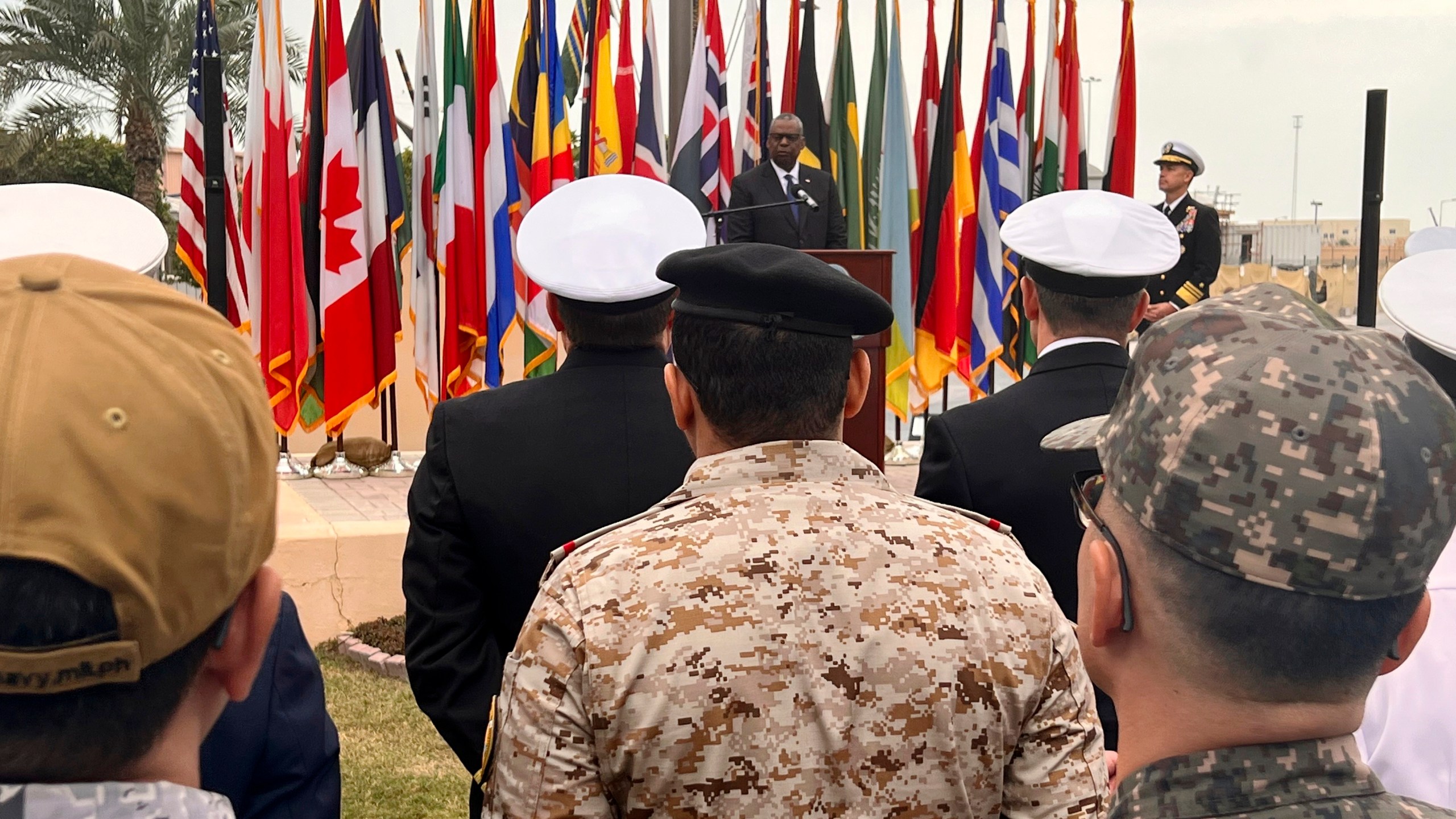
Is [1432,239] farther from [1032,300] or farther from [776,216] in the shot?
[776,216]

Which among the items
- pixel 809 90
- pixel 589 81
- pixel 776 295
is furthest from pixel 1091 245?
pixel 809 90

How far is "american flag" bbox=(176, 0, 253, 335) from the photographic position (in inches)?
277

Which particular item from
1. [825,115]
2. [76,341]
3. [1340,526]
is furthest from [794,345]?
[825,115]

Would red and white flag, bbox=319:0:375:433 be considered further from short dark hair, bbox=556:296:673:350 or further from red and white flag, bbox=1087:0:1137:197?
short dark hair, bbox=556:296:673:350

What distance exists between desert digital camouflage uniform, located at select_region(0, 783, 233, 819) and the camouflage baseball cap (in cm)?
78

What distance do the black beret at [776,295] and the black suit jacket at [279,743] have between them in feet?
2.10

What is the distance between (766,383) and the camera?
1668mm

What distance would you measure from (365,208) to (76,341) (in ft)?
23.2

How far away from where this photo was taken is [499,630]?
2367 mm

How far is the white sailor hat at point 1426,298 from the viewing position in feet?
7.21

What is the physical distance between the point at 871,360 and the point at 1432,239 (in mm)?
2132

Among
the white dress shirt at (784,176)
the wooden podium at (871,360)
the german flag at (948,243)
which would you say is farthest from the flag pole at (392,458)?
the wooden podium at (871,360)

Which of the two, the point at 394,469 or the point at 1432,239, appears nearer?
the point at 1432,239

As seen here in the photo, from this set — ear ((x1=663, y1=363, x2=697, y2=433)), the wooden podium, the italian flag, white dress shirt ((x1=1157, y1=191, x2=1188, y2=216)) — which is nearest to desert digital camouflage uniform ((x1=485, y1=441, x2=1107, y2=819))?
ear ((x1=663, y1=363, x2=697, y2=433))
